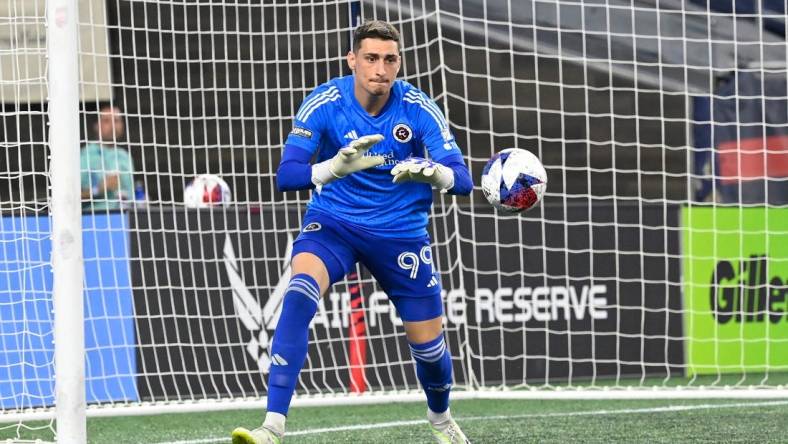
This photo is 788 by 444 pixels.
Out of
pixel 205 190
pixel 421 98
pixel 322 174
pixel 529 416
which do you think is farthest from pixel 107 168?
pixel 322 174

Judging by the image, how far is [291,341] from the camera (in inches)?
216

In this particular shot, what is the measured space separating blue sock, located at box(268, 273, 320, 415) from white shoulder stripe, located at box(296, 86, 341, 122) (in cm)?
70

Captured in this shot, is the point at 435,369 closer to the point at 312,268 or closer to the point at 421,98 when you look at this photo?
the point at 312,268

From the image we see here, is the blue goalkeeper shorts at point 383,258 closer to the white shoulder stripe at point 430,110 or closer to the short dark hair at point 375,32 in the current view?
the white shoulder stripe at point 430,110

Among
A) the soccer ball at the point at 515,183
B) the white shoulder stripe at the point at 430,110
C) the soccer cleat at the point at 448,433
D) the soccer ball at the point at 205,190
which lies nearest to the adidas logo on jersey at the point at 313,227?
the white shoulder stripe at the point at 430,110

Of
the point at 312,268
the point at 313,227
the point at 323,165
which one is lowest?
the point at 312,268

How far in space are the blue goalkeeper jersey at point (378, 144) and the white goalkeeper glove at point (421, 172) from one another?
0.31 m

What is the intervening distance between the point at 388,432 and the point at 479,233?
2.77m

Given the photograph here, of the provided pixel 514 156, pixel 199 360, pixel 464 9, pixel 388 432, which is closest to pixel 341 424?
pixel 388 432

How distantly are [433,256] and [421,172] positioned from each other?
4.10 metres

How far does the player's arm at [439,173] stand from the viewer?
17.8ft

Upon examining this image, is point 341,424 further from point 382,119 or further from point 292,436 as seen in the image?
point 382,119

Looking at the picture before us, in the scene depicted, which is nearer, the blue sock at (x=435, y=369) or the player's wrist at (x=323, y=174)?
the player's wrist at (x=323, y=174)

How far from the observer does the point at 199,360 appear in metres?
9.07
